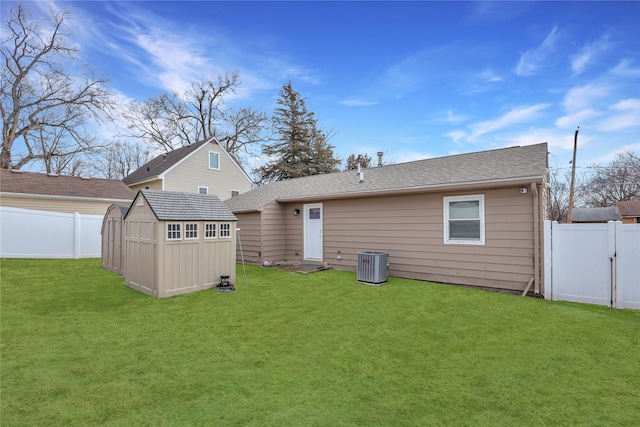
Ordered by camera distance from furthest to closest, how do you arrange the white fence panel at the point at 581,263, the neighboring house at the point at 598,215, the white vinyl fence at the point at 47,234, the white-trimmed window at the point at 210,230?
the neighboring house at the point at 598,215, the white vinyl fence at the point at 47,234, the white-trimmed window at the point at 210,230, the white fence panel at the point at 581,263

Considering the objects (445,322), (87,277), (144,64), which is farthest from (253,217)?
(144,64)

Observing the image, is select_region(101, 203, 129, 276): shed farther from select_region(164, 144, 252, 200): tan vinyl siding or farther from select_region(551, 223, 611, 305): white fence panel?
select_region(551, 223, 611, 305): white fence panel

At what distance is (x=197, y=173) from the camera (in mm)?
19516

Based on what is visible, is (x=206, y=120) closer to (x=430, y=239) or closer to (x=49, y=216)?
(x=49, y=216)

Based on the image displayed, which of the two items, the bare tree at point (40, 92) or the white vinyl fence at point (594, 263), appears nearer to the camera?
the white vinyl fence at point (594, 263)

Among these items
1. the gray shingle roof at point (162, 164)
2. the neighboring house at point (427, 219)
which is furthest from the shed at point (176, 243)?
the gray shingle roof at point (162, 164)

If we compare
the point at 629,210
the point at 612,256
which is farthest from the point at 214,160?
the point at 629,210

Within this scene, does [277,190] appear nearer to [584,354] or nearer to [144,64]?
[144,64]

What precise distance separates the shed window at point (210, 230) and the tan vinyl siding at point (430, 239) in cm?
402

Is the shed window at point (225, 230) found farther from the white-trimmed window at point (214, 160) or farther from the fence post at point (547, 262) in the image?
the white-trimmed window at point (214, 160)

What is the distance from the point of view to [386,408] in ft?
8.23

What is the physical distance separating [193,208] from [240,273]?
2.93 m

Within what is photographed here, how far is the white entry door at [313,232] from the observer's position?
33.9ft

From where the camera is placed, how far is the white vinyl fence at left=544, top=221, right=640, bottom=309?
5.37m
